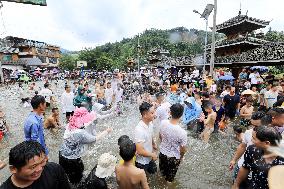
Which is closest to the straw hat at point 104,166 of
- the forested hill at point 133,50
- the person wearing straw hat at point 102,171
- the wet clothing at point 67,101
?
the person wearing straw hat at point 102,171

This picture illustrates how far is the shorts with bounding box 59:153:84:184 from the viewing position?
4121mm

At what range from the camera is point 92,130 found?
14.7 feet

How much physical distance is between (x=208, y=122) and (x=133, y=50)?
88.6 meters

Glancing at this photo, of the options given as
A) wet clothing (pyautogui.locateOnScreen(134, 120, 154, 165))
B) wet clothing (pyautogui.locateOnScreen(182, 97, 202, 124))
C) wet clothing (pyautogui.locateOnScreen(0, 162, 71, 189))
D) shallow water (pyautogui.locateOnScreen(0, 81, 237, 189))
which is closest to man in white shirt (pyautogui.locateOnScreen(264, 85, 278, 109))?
shallow water (pyautogui.locateOnScreen(0, 81, 237, 189))

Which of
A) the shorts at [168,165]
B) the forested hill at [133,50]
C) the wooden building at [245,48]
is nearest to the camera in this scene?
the shorts at [168,165]

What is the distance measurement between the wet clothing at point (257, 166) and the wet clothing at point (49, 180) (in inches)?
79.1

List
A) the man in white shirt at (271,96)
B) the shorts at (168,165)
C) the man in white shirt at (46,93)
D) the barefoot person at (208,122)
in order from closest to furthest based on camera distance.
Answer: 1. the shorts at (168,165)
2. the barefoot person at (208,122)
3. the man in white shirt at (271,96)
4. the man in white shirt at (46,93)

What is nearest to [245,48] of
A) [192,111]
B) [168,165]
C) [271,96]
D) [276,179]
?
[271,96]

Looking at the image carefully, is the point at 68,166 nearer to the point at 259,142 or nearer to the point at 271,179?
the point at 259,142

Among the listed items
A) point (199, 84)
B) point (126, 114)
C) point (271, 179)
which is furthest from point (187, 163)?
point (199, 84)

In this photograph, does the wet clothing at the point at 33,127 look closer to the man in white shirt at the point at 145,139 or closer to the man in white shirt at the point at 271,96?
the man in white shirt at the point at 145,139

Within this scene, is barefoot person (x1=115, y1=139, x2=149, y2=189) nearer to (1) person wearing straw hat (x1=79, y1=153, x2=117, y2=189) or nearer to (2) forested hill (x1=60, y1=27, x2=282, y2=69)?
(1) person wearing straw hat (x1=79, y1=153, x2=117, y2=189)

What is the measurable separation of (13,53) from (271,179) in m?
63.2

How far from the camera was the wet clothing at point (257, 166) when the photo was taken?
2.75m
